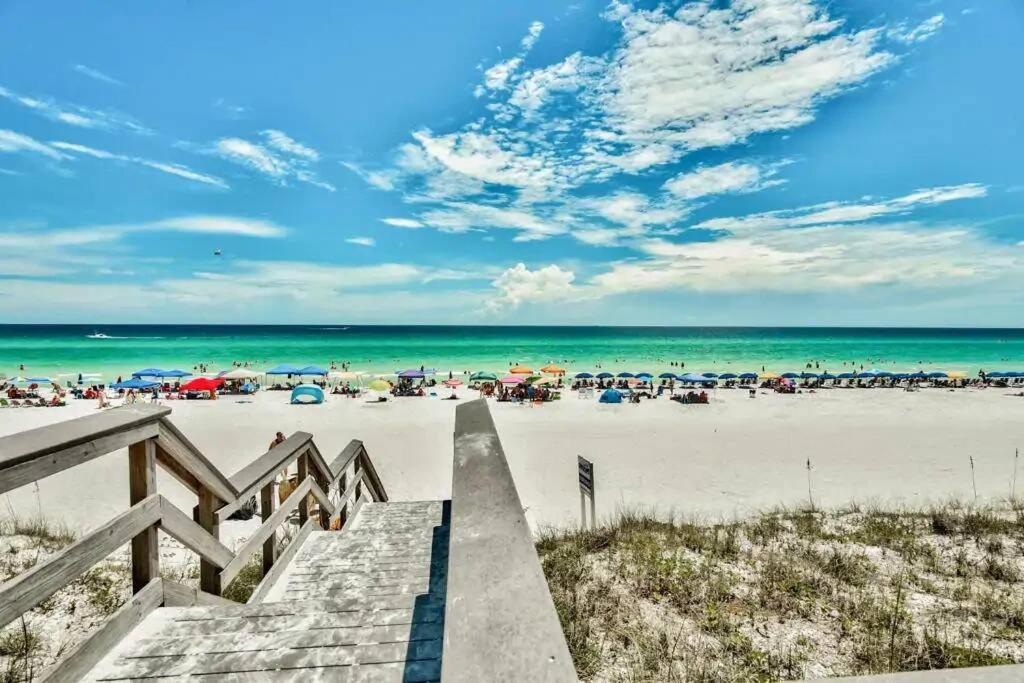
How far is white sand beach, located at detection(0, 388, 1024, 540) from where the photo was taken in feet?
36.5

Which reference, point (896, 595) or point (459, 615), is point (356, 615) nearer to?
point (459, 615)

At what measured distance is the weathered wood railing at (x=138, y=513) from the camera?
5.48 ft

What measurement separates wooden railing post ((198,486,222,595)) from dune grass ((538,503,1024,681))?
2257 millimetres

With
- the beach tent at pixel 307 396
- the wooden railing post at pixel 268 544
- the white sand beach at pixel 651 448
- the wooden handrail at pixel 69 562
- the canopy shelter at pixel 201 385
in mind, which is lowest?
the white sand beach at pixel 651 448

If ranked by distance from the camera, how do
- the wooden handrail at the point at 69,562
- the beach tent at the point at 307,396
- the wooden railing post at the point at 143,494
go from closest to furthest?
the wooden handrail at the point at 69,562
the wooden railing post at the point at 143,494
the beach tent at the point at 307,396

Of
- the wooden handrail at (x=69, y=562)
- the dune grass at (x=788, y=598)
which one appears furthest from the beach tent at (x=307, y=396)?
the wooden handrail at (x=69, y=562)

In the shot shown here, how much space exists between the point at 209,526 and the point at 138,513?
0.69 m

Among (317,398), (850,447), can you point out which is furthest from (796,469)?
(317,398)

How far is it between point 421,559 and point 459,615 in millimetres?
3235

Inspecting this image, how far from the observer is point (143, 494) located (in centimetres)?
228

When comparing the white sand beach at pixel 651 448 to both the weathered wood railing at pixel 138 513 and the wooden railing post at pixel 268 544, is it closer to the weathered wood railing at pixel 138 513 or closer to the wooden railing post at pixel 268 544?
the wooden railing post at pixel 268 544

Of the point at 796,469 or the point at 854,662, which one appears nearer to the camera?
the point at 854,662

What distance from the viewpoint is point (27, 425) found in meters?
20.6

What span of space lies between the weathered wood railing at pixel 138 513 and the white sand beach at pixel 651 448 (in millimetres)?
6850
